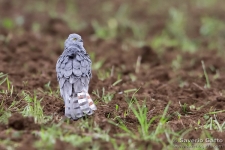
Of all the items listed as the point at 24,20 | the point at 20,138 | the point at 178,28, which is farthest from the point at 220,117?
the point at 24,20

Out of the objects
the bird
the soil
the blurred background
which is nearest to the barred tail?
the bird

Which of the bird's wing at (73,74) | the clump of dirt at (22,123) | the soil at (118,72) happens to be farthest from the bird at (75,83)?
the clump of dirt at (22,123)

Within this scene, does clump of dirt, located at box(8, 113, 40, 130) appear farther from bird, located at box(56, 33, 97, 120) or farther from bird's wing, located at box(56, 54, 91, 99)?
bird's wing, located at box(56, 54, 91, 99)

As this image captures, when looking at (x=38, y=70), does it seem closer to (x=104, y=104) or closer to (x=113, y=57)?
(x=113, y=57)

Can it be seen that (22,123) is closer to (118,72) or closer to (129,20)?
(118,72)

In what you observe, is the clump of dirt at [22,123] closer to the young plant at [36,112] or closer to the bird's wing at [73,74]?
the young plant at [36,112]

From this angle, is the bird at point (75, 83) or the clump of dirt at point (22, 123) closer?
the clump of dirt at point (22, 123)
